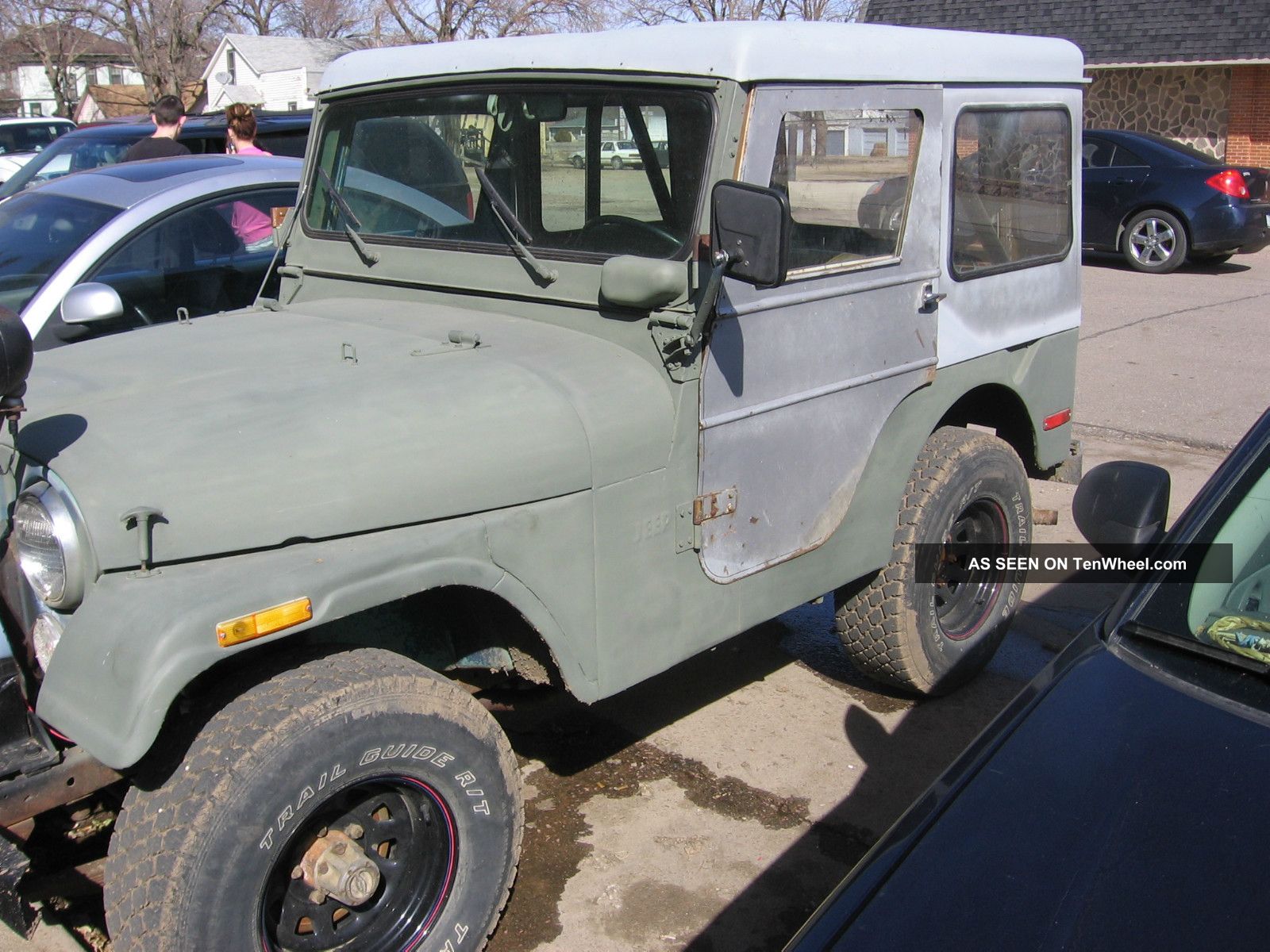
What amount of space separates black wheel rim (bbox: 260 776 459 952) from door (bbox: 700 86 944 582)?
96 centimetres

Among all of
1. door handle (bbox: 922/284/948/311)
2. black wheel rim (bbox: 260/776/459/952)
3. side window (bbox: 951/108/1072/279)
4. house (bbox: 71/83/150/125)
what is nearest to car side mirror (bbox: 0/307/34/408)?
black wheel rim (bbox: 260/776/459/952)

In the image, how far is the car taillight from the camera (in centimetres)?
1328

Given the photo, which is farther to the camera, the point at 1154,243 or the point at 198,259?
the point at 1154,243

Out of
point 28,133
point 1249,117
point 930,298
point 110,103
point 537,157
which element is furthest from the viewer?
point 110,103

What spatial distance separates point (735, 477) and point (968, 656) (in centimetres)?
155

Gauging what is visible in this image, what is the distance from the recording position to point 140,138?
9781 millimetres

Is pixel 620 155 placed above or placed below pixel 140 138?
below

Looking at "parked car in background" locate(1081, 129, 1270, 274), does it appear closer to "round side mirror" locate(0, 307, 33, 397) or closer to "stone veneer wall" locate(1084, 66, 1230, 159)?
"stone veneer wall" locate(1084, 66, 1230, 159)

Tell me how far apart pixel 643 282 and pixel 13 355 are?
138cm

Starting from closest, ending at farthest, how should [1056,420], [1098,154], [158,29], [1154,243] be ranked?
[1056,420] < [1154,243] < [1098,154] < [158,29]

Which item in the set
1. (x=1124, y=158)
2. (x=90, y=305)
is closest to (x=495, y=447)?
(x=90, y=305)

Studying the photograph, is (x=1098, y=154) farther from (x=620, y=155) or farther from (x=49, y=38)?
(x=49, y=38)

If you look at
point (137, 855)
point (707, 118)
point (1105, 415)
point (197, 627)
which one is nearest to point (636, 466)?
point (707, 118)

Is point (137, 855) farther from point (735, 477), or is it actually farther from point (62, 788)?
point (735, 477)
